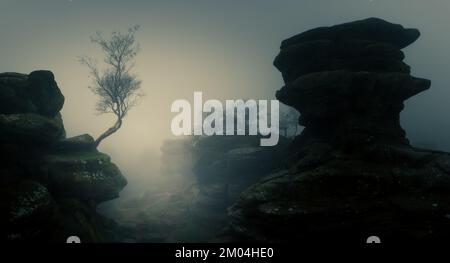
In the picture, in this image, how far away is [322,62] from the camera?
31328 millimetres

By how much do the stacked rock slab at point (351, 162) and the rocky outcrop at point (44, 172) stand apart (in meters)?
13.8

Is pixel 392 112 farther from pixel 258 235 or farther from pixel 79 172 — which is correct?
pixel 79 172

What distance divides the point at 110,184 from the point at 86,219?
453cm

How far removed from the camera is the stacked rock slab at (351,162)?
19094 mm

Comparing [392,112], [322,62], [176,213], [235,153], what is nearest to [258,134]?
[235,153]

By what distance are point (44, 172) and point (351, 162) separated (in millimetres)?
26819

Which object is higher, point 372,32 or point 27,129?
point 372,32

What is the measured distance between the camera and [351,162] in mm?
22875

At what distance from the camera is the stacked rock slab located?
19094 millimetres

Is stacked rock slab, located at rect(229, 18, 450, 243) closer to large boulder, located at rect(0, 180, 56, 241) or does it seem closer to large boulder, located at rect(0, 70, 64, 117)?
large boulder, located at rect(0, 180, 56, 241)

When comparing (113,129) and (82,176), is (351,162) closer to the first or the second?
(82,176)

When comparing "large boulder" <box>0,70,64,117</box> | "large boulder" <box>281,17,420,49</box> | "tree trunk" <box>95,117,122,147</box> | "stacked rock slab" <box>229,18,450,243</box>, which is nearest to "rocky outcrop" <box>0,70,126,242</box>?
"large boulder" <box>0,70,64,117</box>

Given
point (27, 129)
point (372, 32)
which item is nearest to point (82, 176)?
point (27, 129)

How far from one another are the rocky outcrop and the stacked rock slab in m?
13.8
